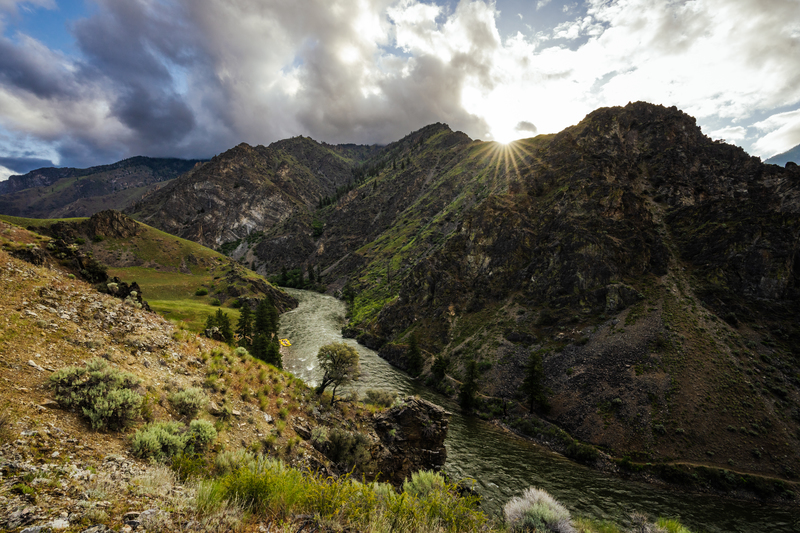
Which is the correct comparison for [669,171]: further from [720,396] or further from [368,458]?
[368,458]

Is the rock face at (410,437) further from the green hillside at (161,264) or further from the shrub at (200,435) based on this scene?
the green hillside at (161,264)

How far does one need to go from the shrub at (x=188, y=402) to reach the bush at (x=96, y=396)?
5.72ft

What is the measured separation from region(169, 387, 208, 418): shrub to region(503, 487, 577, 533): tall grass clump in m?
11.6

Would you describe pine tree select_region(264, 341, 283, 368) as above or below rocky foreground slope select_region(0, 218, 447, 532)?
below

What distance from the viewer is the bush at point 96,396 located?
23.0 ft

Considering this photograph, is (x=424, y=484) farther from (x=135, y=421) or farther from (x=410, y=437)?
(x=410, y=437)

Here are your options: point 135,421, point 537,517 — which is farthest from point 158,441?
point 537,517

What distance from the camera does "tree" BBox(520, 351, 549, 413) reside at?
37.2 m

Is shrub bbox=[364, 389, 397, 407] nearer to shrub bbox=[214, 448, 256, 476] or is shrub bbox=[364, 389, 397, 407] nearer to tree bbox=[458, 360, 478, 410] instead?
tree bbox=[458, 360, 478, 410]

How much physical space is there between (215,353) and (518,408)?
1482 inches

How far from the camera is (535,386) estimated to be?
38.0m

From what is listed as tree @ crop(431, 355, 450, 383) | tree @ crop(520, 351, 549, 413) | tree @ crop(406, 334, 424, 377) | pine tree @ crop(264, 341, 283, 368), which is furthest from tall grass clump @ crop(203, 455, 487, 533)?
tree @ crop(406, 334, 424, 377)

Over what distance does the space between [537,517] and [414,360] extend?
145 ft

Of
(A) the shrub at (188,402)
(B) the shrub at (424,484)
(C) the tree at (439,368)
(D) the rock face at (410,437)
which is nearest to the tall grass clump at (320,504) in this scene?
(B) the shrub at (424,484)
